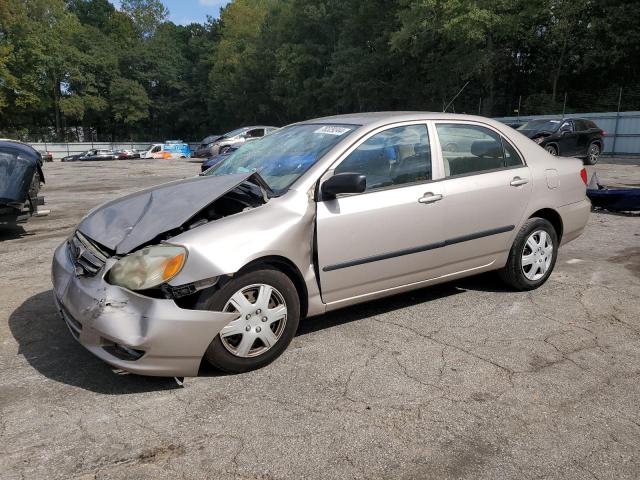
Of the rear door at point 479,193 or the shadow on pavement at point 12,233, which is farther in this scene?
the shadow on pavement at point 12,233

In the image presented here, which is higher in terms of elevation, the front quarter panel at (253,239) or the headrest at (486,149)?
the headrest at (486,149)

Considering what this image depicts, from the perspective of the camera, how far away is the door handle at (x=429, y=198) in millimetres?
3981

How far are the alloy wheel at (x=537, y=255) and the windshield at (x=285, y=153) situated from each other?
77.2 inches

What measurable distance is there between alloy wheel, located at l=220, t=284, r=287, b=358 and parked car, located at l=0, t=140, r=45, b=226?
5031 millimetres

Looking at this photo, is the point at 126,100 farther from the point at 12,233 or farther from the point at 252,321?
the point at 252,321

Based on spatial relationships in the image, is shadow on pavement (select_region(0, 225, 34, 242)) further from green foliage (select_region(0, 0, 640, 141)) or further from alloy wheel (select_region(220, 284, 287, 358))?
green foliage (select_region(0, 0, 640, 141))

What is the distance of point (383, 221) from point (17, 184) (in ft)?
18.1

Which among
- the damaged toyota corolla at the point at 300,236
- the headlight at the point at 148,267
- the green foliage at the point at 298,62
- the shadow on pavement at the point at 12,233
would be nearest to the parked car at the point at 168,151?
the green foliage at the point at 298,62

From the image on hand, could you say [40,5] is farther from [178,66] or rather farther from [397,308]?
[397,308]

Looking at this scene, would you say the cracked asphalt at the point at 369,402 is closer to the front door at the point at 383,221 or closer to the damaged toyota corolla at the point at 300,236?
the damaged toyota corolla at the point at 300,236

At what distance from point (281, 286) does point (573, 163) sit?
134 inches

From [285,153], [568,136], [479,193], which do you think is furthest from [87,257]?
[568,136]

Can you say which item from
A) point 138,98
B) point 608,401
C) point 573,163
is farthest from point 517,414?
point 138,98

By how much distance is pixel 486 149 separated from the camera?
455 cm
